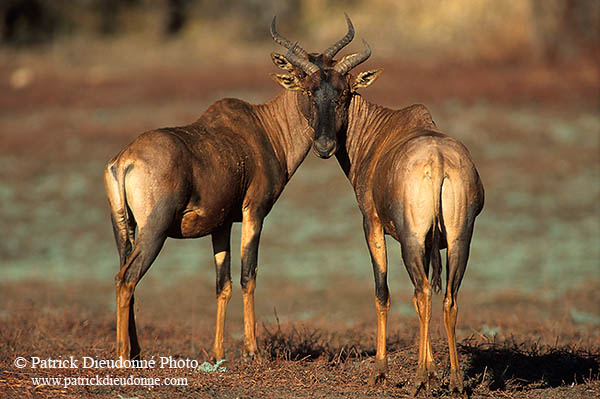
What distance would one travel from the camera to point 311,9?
4988 cm

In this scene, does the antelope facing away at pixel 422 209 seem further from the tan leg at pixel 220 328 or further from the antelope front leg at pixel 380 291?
the tan leg at pixel 220 328

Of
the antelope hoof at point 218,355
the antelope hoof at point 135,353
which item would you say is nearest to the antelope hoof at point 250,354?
the antelope hoof at point 218,355

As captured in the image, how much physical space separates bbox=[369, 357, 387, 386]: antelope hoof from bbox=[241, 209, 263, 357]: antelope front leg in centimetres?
155

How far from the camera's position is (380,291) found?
8.75 m

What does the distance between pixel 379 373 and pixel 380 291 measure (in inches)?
31.1

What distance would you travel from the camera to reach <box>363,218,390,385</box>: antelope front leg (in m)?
8.64

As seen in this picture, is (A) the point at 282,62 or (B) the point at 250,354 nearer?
(B) the point at 250,354

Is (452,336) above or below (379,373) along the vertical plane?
above

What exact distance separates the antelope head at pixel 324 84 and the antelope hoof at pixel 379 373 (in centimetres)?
215

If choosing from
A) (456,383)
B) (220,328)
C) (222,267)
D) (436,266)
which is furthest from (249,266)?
(456,383)

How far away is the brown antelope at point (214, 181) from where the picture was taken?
8641mm

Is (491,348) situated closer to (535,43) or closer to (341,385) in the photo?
(341,385)

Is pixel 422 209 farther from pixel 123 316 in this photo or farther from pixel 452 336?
pixel 123 316

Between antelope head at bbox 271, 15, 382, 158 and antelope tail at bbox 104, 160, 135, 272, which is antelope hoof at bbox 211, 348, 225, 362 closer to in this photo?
antelope tail at bbox 104, 160, 135, 272
